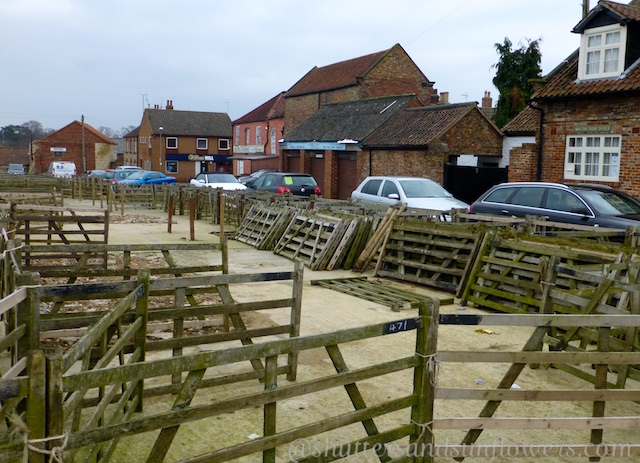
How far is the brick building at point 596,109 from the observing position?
18453 millimetres

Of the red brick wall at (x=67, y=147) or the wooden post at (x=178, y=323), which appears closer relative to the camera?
the wooden post at (x=178, y=323)

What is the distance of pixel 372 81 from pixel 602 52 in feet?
75.2

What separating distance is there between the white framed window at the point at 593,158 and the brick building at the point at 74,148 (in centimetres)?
6599

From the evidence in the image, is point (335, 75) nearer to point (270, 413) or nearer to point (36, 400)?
point (270, 413)

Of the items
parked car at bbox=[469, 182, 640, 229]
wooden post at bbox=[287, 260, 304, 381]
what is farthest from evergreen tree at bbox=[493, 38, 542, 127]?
wooden post at bbox=[287, 260, 304, 381]

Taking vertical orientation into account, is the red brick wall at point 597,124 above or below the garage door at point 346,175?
above

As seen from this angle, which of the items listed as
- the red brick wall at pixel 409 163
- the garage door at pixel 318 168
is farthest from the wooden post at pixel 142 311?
the garage door at pixel 318 168

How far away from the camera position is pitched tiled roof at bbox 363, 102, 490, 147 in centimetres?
2727

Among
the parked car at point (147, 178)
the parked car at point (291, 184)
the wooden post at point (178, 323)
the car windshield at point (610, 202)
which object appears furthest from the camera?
the parked car at point (147, 178)

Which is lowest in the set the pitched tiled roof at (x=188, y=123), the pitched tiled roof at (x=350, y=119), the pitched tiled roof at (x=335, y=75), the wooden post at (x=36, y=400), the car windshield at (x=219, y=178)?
the wooden post at (x=36, y=400)

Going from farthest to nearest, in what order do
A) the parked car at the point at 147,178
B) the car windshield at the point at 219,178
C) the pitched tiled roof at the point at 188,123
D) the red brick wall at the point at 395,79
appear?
the pitched tiled roof at the point at 188,123 → the red brick wall at the point at 395,79 → the parked car at the point at 147,178 → the car windshield at the point at 219,178

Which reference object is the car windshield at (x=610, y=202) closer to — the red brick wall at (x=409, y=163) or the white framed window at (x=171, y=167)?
the red brick wall at (x=409, y=163)

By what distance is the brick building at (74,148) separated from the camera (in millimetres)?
77375

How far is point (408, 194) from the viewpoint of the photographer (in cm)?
1772
